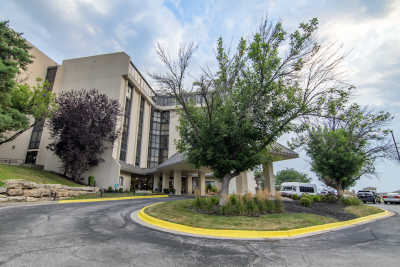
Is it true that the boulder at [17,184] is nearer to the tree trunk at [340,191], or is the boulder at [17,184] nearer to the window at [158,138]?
the tree trunk at [340,191]

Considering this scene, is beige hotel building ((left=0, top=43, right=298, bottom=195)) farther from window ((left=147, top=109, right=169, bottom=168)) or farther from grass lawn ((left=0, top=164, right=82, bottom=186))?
grass lawn ((left=0, top=164, right=82, bottom=186))

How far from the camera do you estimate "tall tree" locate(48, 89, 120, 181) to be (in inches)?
1060

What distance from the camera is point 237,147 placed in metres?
11.9

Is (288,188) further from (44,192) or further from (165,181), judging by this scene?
(44,192)

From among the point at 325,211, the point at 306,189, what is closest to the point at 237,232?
the point at 325,211

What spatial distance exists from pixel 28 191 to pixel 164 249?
16.8 meters

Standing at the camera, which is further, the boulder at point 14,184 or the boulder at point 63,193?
the boulder at point 63,193

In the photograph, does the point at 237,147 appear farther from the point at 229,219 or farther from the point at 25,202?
the point at 25,202

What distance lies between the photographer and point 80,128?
26.9 metres

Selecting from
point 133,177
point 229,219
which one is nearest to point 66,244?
point 229,219

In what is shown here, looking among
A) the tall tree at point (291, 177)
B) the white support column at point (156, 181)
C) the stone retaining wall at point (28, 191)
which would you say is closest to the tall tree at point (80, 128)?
the stone retaining wall at point (28, 191)

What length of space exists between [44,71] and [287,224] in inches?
1906

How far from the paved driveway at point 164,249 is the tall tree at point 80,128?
71.8 feet

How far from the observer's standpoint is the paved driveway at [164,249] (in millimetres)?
4355
